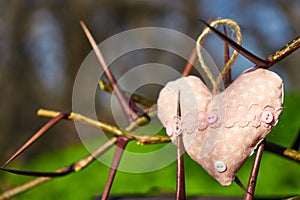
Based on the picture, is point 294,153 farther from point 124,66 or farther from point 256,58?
point 124,66

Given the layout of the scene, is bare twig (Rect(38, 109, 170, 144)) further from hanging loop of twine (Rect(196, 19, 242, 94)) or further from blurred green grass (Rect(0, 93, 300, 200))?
blurred green grass (Rect(0, 93, 300, 200))

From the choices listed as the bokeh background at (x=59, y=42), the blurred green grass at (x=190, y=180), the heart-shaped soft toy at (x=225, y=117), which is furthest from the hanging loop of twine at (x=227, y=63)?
the bokeh background at (x=59, y=42)

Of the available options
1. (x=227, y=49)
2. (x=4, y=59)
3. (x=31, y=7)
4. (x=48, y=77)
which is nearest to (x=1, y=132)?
(x=4, y=59)

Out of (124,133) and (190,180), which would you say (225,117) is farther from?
(190,180)

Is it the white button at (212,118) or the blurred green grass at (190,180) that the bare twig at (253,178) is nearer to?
the white button at (212,118)

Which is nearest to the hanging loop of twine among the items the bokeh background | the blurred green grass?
the blurred green grass

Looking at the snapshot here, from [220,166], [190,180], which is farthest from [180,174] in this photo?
[190,180]
